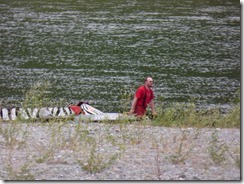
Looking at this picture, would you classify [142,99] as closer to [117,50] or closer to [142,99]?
[142,99]

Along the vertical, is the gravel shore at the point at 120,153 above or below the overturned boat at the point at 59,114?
above

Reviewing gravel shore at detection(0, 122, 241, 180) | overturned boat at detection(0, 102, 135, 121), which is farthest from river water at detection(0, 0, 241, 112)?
gravel shore at detection(0, 122, 241, 180)

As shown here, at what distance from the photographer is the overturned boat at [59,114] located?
14.5 metres

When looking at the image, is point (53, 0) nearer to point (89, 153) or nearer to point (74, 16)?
point (74, 16)

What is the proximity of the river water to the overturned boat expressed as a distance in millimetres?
3611

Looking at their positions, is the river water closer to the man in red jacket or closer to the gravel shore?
the man in red jacket

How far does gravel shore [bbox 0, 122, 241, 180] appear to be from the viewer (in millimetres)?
10391

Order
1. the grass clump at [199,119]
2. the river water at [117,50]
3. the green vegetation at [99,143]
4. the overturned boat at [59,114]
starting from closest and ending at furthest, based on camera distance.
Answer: the green vegetation at [99,143] → the grass clump at [199,119] → the overturned boat at [59,114] → the river water at [117,50]

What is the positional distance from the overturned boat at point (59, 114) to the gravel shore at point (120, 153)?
122cm

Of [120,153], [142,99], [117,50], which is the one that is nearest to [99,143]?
[120,153]

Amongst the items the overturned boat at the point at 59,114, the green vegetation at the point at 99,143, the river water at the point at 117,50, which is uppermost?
the green vegetation at the point at 99,143

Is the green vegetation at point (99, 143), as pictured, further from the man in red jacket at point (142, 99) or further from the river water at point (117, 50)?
the river water at point (117, 50)

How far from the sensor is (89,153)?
1137cm

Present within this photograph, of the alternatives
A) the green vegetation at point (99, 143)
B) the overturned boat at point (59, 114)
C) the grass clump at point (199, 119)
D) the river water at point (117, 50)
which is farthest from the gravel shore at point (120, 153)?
the river water at point (117, 50)
